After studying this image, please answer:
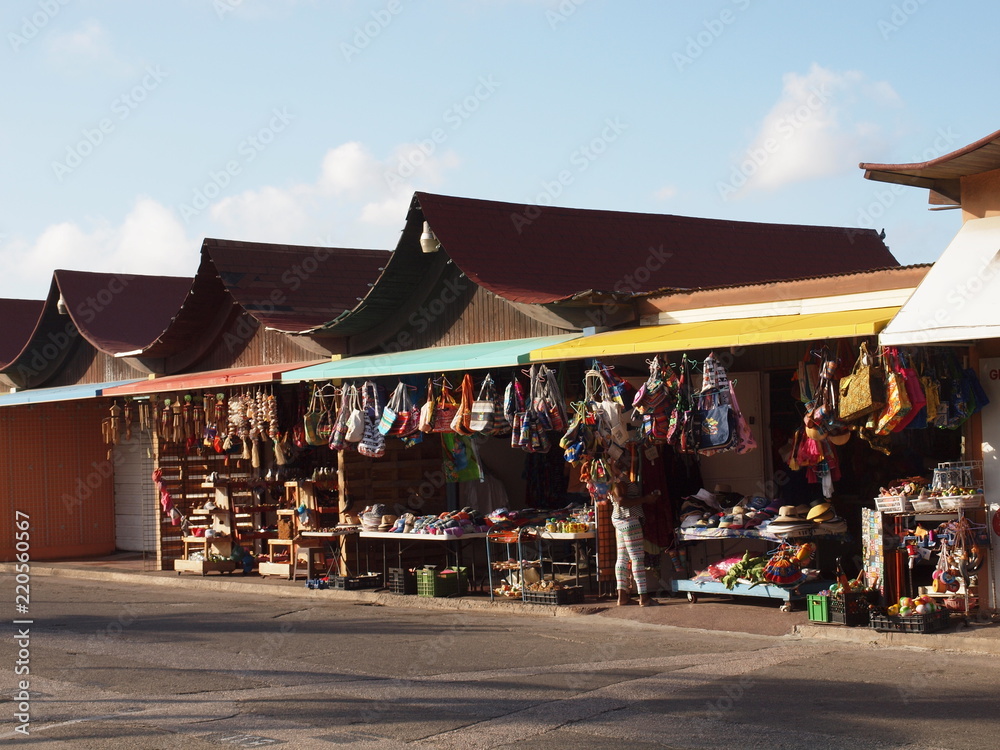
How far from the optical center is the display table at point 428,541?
15797mm

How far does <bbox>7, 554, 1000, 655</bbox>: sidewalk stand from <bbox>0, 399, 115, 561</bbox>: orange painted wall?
5276 millimetres

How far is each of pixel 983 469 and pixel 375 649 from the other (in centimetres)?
590

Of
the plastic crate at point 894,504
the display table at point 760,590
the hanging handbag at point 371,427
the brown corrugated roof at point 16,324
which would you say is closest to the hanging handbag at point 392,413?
the hanging handbag at point 371,427

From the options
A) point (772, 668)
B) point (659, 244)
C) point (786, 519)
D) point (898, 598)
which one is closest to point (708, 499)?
point (786, 519)

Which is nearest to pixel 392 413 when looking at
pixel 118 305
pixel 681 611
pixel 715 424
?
pixel 681 611

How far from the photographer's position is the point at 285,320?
785 inches

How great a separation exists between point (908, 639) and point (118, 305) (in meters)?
18.0

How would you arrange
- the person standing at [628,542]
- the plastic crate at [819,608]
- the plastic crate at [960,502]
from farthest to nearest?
the person standing at [628,542] → the plastic crate at [819,608] → the plastic crate at [960,502]

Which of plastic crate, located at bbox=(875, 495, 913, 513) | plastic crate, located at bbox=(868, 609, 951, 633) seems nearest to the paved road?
plastic crate, located at bbox=(868, 609, 951, 633)

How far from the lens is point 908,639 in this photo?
1116cm

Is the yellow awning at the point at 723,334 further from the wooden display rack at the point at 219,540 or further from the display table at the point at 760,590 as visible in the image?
the wooden display rack at the point at 219,540

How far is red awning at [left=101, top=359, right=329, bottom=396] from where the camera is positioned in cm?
1748

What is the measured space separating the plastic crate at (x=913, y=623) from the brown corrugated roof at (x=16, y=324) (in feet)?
70.2

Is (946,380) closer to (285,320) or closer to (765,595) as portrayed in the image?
(765,595)
